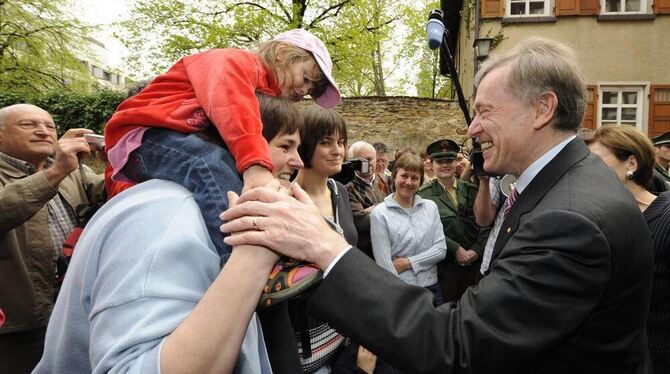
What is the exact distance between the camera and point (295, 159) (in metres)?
1.67

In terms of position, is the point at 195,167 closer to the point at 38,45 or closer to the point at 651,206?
the point at 651,206

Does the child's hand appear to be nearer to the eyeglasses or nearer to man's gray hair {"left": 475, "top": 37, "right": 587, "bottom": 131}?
man's gray hair {"left": 475, "top": 37, "right": 587, "bottom": 131}

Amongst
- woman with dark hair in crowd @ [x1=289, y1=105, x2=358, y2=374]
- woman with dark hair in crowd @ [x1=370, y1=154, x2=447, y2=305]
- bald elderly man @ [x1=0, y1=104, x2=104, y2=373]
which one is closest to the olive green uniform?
woman with dark hair in crowd @ [x1=370, y1=154, x2=447, y2=305]

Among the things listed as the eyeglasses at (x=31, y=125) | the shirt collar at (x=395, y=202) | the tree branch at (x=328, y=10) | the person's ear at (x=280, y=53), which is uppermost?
the tree branch at (x=328, y=10)

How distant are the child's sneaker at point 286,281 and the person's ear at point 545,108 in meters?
1.12

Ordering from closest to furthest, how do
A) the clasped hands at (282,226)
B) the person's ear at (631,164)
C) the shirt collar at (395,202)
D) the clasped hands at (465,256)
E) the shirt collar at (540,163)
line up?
the clasped hands at (282,226) → the shirt collar at (540,163) → the person's ear at (631,164) → the shirt collar at (395,202) → the clasped hands at (465,256)

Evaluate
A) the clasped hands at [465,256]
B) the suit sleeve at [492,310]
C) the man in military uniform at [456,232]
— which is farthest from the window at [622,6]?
the suit sleeve at [492,310]

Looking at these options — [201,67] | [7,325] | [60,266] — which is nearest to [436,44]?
[201,67]

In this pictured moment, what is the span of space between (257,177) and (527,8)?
1283 centimetres

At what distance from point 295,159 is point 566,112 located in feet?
3.45

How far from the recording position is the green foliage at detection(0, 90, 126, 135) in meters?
12.1

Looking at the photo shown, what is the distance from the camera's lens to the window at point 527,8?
11984 millimetres

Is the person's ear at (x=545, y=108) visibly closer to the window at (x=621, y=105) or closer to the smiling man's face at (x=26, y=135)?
the smiling man's face at (x=26, y=135)

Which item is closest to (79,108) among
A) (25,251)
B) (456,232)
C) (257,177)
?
(25,251)
